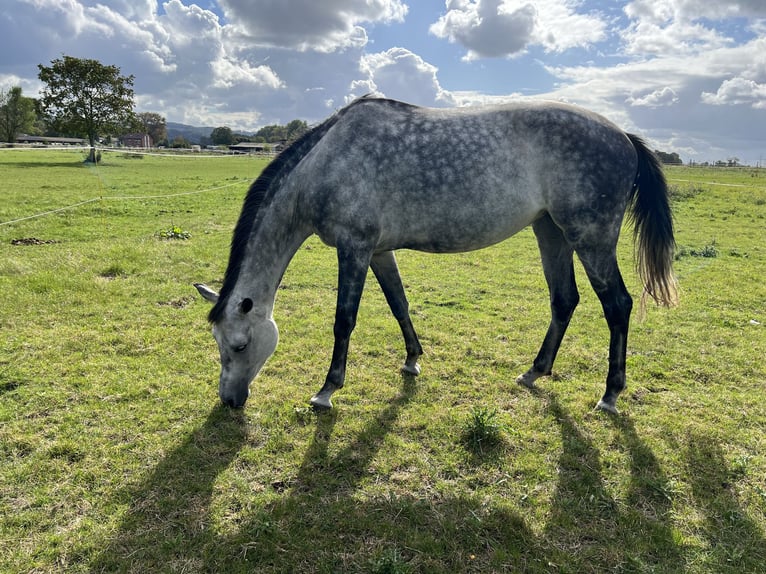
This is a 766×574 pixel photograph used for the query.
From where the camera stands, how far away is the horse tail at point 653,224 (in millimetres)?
4219

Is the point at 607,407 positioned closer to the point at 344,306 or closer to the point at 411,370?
the point at 411,370

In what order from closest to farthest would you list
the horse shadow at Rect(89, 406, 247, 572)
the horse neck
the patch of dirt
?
the horse shadow at Rect(89, 406, 247, 572)
the horse neck
the patch of dirt

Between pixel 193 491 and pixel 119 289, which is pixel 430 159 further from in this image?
pixel 119 289

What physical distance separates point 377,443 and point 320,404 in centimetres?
69

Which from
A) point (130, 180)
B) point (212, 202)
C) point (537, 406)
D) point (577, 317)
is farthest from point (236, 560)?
point (130, 180)

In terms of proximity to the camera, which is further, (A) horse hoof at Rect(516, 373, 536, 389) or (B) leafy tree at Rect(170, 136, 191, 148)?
(B) leafy tree at Rect(170, 136, 191, 148)

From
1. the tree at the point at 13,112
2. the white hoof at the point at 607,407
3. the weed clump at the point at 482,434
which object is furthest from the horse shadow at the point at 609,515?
the tree at the point at 13,112

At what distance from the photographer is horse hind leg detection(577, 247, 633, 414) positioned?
399cm

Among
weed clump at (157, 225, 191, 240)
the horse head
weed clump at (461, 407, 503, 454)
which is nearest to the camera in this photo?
weed clump at (461, 407, 503, 454)

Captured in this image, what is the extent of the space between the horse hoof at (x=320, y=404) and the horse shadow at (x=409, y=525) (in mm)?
571

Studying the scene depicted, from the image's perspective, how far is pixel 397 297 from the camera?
15.6 ft

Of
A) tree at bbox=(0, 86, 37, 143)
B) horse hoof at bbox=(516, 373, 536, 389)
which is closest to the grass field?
horse hoof at bbox=(516, 373, 536, 389)

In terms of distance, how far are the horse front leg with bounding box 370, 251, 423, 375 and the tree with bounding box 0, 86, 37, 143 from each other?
271ft

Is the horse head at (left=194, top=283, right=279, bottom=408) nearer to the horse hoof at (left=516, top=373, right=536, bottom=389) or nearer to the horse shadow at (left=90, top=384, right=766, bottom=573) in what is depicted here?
the horse shadow at (left=90, top=384, right=766, bottom=573)
